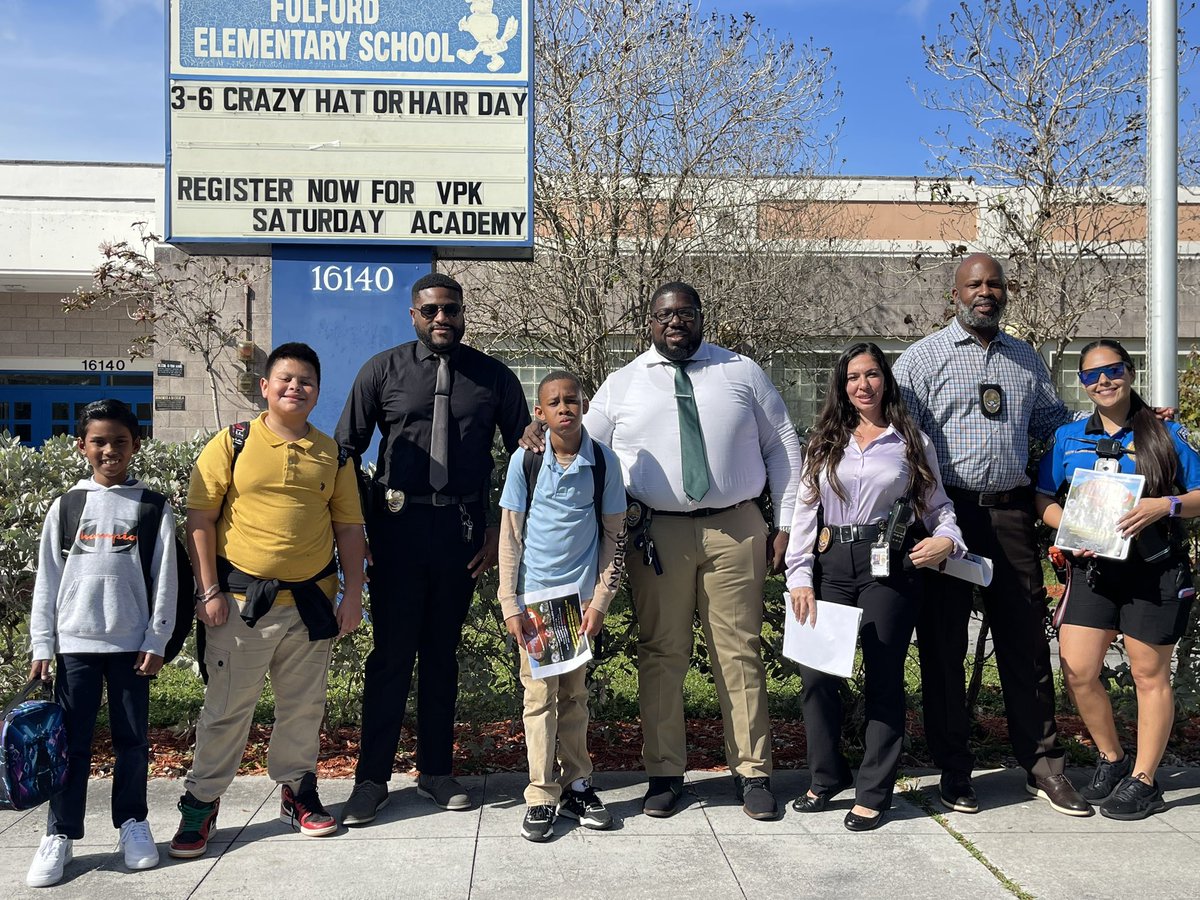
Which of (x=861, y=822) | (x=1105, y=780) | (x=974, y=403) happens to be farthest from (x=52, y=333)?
(x=1105, y=780)

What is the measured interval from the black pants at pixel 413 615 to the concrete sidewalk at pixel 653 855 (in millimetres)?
365

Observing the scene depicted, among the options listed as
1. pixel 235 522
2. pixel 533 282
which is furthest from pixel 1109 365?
pixel 533 282

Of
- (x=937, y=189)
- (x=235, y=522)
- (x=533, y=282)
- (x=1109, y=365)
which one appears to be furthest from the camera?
(x=937, y=189)

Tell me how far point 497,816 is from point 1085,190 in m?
11.2

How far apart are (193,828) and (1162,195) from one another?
641 cm

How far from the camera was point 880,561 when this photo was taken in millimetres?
4371

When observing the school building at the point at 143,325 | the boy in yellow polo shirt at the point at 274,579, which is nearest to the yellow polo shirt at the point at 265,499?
the boy in yellow polo shirt at the point at 274,579

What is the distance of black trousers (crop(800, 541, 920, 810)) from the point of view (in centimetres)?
446

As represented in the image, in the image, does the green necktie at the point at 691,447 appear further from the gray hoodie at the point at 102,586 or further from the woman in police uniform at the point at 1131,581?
the gray hoodie at the point at 102,586

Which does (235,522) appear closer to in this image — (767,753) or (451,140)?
(767,753)

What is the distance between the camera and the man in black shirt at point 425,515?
4605mm

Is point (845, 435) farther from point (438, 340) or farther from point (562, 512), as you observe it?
point (438, 340)

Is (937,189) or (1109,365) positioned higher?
(937,189)

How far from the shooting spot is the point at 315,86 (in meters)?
6.11
